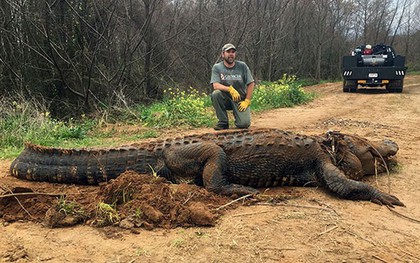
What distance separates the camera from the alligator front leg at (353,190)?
12.9 ft

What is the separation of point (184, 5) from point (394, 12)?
29.0m

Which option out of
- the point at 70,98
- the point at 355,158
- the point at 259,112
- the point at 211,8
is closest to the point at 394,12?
the point at 211,8

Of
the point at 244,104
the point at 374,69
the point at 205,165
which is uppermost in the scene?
the point at 374,69

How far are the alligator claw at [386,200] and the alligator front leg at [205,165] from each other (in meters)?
1.24

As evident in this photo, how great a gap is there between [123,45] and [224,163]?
8.67 meters

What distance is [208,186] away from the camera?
3.95 m

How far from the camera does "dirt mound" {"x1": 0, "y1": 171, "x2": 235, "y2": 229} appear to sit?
315cm

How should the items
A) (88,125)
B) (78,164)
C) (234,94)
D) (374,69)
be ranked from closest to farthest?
1. (78,164)
2. (234,94)
3. (88,125)
4. (374,69)

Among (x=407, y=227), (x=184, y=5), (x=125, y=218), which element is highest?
(x=184, y=5)

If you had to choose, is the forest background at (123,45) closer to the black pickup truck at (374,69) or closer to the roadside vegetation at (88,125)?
the roadside vegetation at (88,125)

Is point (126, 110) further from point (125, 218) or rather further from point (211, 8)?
point (211, 8)

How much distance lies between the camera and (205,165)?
13.4 feet

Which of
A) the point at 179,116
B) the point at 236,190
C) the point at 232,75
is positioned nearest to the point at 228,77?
the point at 232,75

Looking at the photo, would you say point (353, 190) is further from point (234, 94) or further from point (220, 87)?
point (220, 87)
